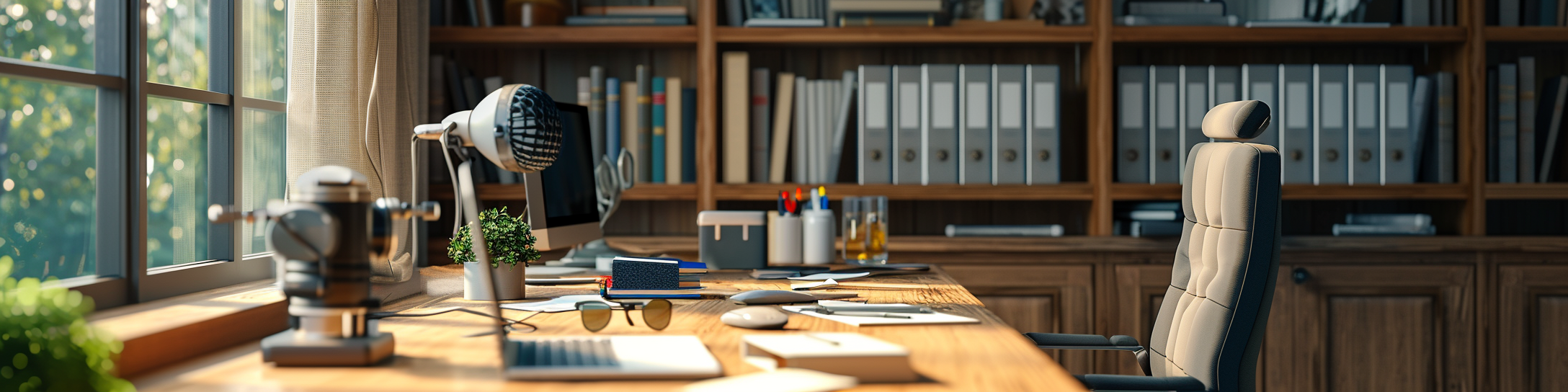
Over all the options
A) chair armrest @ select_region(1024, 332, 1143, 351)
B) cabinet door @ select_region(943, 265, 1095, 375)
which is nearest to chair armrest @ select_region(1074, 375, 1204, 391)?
chair armrest @ select_region(1024, 332, 1143, 351)

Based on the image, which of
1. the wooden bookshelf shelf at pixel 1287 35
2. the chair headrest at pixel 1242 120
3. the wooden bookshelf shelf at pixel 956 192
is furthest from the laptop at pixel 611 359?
the wooden bookshelf shelf at pixel 1287 35

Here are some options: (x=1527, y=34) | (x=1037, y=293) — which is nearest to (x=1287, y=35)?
(x=1527, y=34)

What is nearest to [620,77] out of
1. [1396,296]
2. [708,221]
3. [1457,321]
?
[708,221]

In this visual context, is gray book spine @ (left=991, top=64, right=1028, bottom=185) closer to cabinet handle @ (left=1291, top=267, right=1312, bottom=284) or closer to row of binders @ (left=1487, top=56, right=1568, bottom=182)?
cabinet handle @ (left=1291, top=267, right=1312, bottom=284)

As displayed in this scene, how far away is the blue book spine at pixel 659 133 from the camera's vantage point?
2.46 meters

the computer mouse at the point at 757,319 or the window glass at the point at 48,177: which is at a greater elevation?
the window glass at the point at 48,177

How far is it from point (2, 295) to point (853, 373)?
655mm

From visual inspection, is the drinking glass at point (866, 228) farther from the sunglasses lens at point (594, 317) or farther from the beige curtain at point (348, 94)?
the sunglasses lens at point (594, 317)

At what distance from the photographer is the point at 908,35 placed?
2.38 metres

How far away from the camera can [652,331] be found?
1021 millimetres

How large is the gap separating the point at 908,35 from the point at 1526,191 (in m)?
1.65

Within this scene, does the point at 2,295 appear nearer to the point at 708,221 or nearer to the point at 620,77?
the point at 708,221

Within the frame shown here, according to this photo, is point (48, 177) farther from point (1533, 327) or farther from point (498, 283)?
point (1533, 327)

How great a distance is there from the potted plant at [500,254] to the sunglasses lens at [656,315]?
371mm
